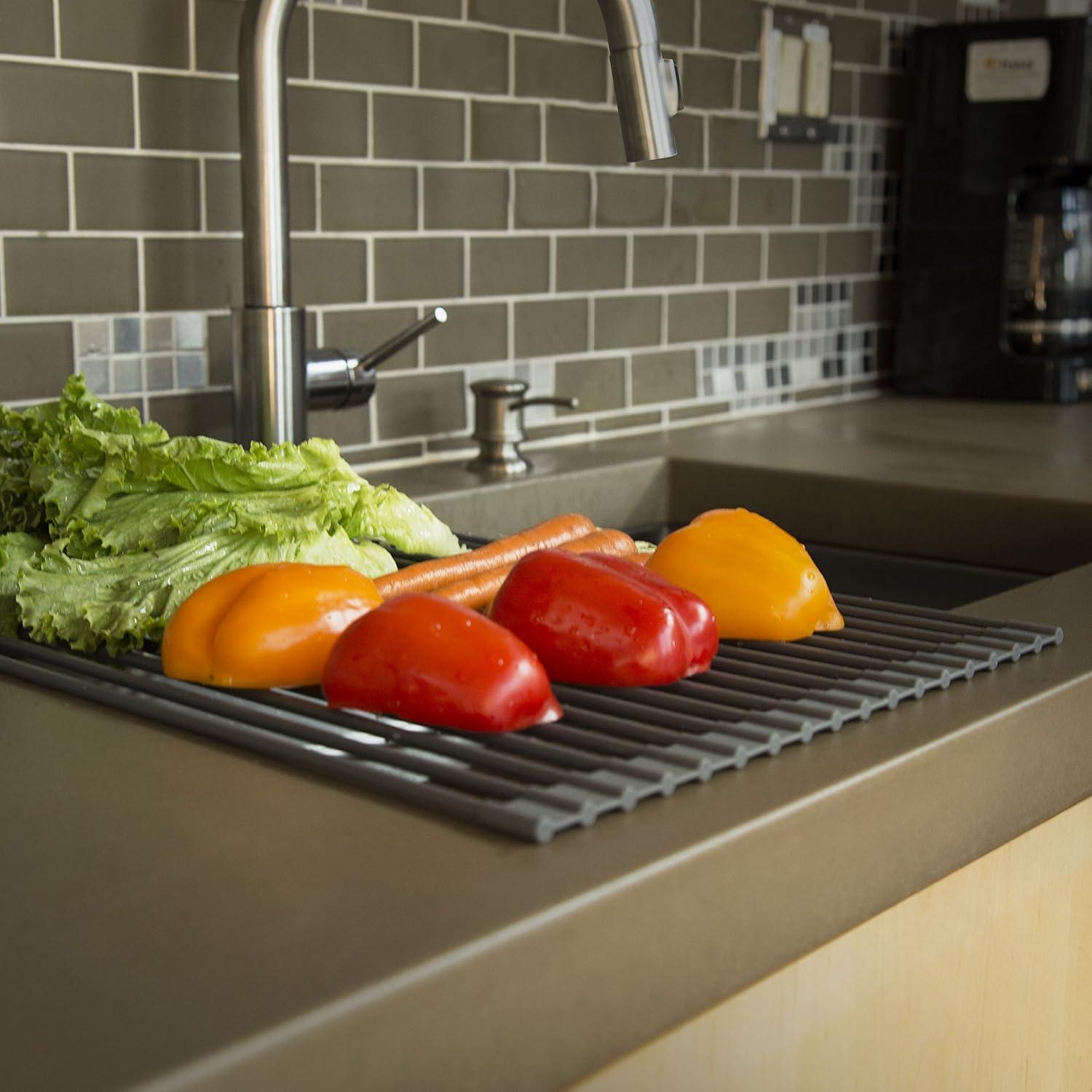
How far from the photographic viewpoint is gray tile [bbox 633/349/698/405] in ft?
7.06

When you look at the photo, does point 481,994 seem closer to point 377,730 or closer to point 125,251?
point 377,730

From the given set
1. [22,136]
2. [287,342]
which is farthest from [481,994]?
[22,136]

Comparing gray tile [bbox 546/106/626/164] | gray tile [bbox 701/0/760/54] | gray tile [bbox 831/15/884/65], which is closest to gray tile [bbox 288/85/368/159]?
gray tile [bbox 546/106/626/164]

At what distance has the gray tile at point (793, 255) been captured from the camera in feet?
7.76

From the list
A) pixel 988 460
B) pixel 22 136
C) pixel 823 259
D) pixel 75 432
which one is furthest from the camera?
pixel 823 259

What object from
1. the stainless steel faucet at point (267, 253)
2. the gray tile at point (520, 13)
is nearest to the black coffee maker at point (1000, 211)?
the gray tile at point (520, 13)

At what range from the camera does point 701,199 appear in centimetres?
221

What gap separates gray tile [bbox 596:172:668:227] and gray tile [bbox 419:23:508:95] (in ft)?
0.75

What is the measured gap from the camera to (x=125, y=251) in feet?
4.92

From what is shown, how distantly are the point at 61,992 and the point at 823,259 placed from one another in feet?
7.08

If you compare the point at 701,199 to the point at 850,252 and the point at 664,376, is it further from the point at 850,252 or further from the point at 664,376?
the point at 850,252

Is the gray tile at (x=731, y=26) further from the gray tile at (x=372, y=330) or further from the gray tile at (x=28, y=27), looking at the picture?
the gray tile at (x=28, y=27)

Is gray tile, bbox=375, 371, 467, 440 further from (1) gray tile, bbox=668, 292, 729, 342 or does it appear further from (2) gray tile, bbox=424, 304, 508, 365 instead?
(1) gray tile, bbox=668, 292, 729, 342

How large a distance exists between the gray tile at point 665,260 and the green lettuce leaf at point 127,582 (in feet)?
3.87
